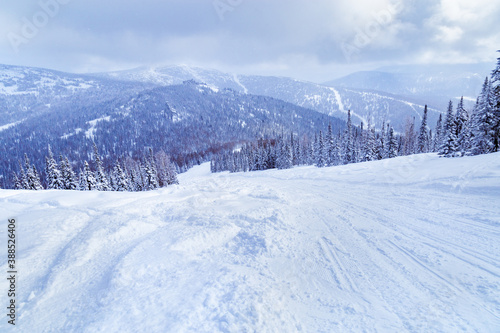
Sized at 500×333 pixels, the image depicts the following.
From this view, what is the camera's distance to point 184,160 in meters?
137

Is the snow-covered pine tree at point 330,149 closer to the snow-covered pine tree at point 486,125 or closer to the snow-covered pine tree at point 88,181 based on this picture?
the snow-covered pine tree at point 486,125

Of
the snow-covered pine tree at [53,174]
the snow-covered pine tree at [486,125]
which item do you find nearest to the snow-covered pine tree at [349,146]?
the snow-covered pine tree at [486,125]

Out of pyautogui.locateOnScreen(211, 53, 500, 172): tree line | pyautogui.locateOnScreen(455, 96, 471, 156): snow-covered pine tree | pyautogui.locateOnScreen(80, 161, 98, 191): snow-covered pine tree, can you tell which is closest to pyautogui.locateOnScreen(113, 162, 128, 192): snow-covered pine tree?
pyautogui.locateOnScreen(80, 161, 98, 191): snow-covered pine tree

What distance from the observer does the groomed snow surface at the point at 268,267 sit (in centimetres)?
380

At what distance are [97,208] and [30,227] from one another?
2.43 meters

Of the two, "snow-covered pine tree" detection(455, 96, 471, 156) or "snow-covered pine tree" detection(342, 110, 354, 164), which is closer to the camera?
"snow-covered pine tree" detection(455, 96, 471, 156)

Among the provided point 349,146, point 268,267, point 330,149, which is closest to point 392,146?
point 349,146

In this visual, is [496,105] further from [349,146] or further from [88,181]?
[88,181]

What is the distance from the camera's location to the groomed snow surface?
12.5ft

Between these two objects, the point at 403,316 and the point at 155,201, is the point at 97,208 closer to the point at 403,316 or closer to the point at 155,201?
the point at 155,201

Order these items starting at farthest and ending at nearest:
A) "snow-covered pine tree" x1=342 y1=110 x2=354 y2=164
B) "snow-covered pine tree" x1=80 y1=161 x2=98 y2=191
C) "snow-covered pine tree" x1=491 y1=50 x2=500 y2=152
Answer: "snow-covered pine tree" x1=342 y1=110 x2=354 y2=164 → "snow-covered pine tree" x1=80 y1=161 x2=98 y2=191 → "snow-covered pine tree" x1=491 y1=50 x2=500 y2=152

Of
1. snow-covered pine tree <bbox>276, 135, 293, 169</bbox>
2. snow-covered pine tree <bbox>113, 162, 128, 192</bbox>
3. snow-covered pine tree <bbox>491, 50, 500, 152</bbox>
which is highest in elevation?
snow-covered pine tree <bbox>491, 50, 500, 152</bbox>

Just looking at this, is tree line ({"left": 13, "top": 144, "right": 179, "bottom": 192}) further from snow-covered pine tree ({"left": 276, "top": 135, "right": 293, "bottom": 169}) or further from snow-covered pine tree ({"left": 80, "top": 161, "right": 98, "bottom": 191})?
snow-covered pine tree ({"left": 276, "top": 135, "right": 293, "bottom": 169})

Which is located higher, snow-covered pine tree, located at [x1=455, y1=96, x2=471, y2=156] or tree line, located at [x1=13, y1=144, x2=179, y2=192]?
snow-covered pine tree, located at [x1=455, y1=96, x2=471, y2=156]
